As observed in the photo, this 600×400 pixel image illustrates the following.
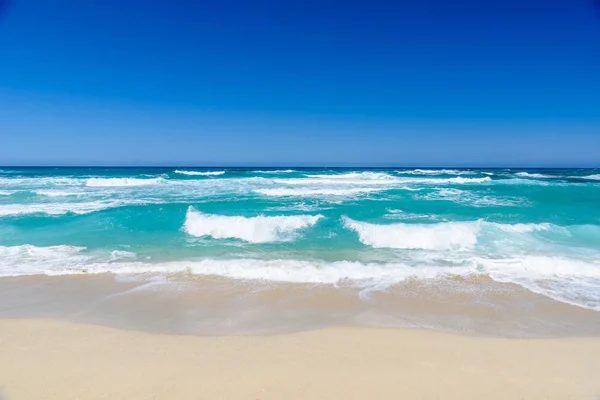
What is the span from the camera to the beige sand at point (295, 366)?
2.77 metres

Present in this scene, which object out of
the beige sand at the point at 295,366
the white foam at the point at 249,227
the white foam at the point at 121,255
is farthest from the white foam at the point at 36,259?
the white foam at the point at 249,227

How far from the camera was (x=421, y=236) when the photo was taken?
8766 mm

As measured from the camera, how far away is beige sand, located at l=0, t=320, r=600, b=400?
9.09 feet

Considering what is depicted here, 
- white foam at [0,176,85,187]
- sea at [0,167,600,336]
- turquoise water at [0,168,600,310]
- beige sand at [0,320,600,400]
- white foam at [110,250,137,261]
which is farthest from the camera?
white foam at [0,176,85,187]

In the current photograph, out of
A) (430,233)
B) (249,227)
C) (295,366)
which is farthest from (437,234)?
(295,366)

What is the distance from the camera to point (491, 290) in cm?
522

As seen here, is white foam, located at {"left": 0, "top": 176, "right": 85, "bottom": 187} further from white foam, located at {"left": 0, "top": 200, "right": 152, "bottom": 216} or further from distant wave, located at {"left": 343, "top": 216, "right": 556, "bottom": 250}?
distant wave, located at {"left": 343, "top": 216, "right": 556, "bottom": 250}

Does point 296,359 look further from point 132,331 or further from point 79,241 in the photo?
point 79,241

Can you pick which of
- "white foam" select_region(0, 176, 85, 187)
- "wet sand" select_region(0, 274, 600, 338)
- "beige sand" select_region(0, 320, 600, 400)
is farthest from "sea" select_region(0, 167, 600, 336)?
"white foam" select_region(0, 176, 85, 187)

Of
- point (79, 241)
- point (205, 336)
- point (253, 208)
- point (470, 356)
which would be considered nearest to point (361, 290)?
point (470, 356)

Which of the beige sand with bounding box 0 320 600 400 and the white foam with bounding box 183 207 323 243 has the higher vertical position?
the white foam with bounding box 183 207 323 243

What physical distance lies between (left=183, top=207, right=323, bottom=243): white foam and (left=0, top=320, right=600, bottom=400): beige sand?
5396mm

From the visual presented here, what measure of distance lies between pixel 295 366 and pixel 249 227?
706cm

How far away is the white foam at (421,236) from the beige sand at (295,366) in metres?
4.72
